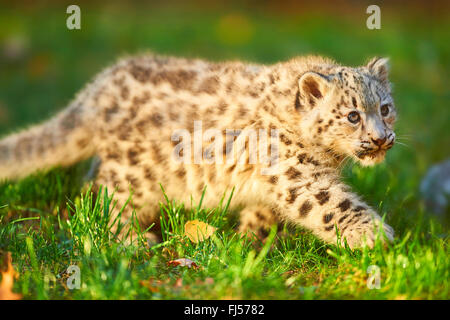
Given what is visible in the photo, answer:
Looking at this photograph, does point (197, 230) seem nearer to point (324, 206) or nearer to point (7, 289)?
point (324, 206)

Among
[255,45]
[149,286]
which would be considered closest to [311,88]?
[149,286]

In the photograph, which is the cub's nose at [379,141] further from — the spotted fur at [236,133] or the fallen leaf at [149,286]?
the fallen leaf at [149,286]

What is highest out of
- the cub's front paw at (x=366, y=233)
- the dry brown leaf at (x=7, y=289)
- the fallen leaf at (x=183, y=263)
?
the cub's front paw at (x=366, y=233)

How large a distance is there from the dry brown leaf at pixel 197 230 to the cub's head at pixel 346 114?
1156 millimetres

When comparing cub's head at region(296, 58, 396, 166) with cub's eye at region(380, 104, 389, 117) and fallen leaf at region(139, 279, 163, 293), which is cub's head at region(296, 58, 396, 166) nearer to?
cub's eye at region(380, 104, 389, 117)

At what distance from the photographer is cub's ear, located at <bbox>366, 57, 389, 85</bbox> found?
5.10 meters

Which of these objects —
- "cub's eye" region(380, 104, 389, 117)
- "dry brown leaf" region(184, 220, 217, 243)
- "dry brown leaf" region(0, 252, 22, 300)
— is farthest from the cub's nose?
"dry brown leaf" region(0, 252, 22, 300)

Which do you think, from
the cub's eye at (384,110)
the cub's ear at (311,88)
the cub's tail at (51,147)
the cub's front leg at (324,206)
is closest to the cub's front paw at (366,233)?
the cub's front leg at (324,206)

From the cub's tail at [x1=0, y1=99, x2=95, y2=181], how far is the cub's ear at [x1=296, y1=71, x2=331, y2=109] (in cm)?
212

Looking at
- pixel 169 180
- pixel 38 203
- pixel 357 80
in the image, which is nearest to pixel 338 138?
pixel 357 80

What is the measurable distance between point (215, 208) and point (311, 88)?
4.46ft

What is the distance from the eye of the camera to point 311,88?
4.76 meters

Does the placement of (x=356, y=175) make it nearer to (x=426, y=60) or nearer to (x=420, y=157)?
(x=420, y=157)

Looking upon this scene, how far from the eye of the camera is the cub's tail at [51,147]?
5.54 m
